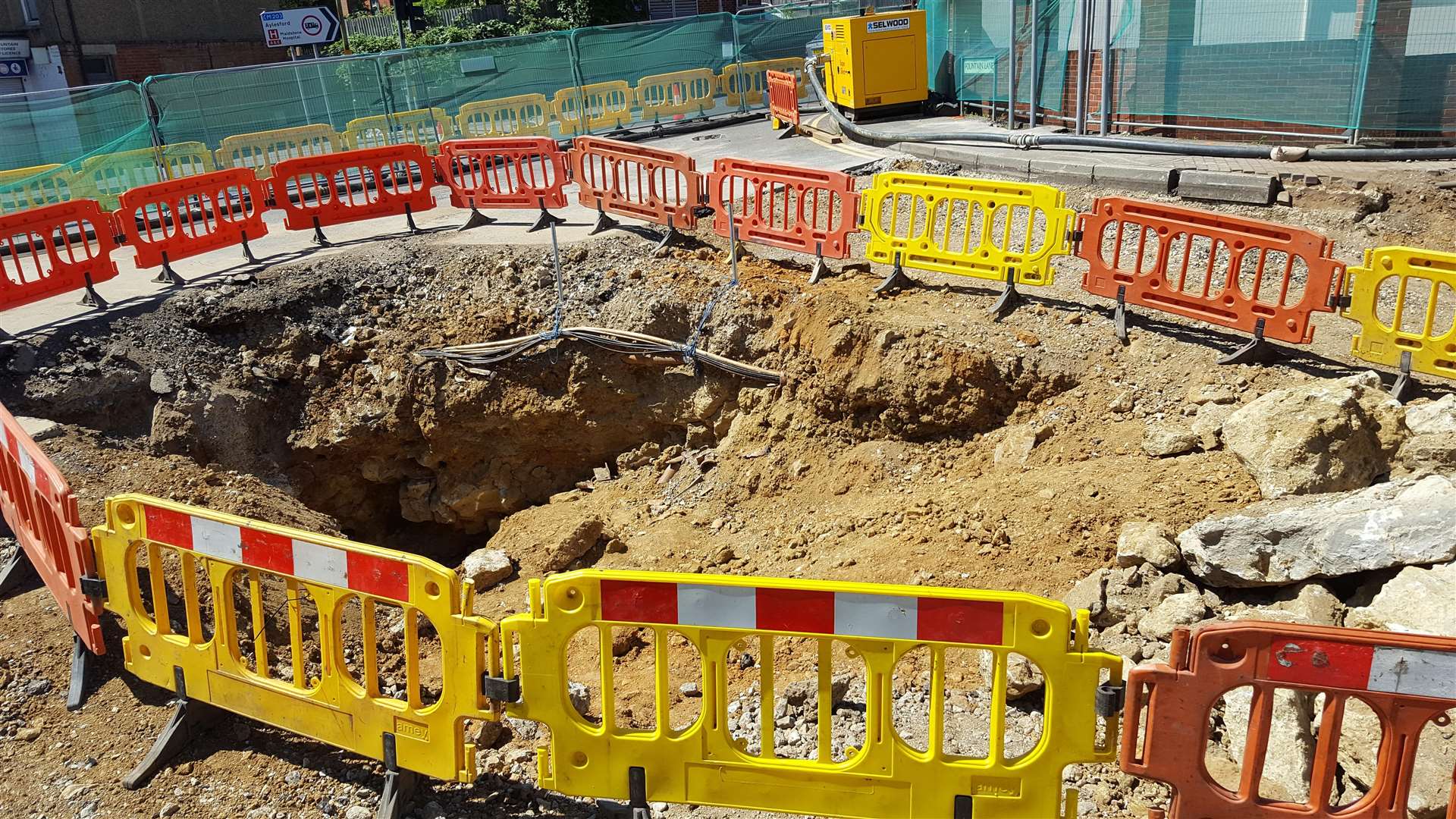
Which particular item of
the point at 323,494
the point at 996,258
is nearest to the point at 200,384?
the point at 323,494

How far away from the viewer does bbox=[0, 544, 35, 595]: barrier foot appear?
6.07 m

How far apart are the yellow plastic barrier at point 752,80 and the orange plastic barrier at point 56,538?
63.4 feet

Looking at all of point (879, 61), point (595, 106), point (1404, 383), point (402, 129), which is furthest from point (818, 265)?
point (595, 106)

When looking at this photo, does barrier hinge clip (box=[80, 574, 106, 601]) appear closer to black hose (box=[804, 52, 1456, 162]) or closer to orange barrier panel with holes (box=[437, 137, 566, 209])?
orange barrier panel with holes (box=[437, 137, 566, 209])

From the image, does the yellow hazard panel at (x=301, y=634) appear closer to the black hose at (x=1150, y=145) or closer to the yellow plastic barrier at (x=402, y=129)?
the black hose at (x=1150, y=145)

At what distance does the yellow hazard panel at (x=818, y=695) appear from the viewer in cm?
360

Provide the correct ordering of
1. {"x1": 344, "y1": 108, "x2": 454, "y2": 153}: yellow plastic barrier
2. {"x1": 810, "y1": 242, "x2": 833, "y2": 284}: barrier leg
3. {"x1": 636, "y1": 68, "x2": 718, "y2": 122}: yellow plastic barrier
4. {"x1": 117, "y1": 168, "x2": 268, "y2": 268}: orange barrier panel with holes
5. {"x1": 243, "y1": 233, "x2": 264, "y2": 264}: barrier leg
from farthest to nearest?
{"x1": 636, "y1": 68, "x2": 718, "y2": 122}: yellow plastic barrier, {"x1": 344, "y1": 108, "x2": 454, "y2": 153}: yellow plastic barrier, {"x1": 243, "y1": 233, "x2": 264, "y2": 264}: barrier leg, {"x1": 117, "y1": 168, "x2": 268, "y2": 268}: orange barrier panel with holes, {"x1": 810, "y1": 242, "x2": 833, "y2": 284}: barrier leg

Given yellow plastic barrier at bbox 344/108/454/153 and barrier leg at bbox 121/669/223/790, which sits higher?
yellow plastic barrier at bbox 344/108/454/153

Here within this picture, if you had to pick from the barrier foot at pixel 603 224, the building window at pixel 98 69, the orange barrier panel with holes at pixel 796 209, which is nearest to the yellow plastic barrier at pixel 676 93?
the barrier foot at pixel 603 224

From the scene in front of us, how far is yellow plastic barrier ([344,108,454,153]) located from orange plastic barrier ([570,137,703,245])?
22.1 ft

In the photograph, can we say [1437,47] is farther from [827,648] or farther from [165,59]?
[165,59]

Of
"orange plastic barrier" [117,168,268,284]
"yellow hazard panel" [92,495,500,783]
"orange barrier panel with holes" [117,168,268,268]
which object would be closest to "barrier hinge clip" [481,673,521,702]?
"yellow hazard panel" [92,495,500,783]

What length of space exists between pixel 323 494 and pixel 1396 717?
31.7 ft

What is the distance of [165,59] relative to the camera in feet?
105
